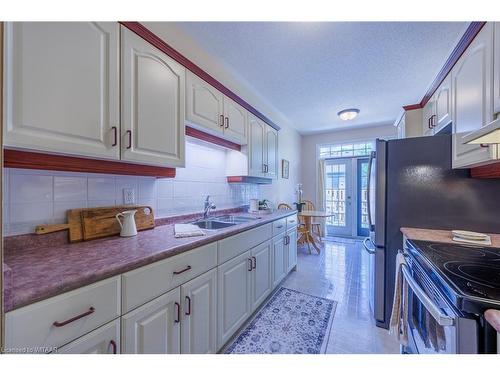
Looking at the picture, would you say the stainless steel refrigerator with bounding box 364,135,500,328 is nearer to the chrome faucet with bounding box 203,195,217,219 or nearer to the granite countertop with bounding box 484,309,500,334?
the granite countertop with bounding box 484,309,500,334

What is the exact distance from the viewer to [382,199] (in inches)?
71.5

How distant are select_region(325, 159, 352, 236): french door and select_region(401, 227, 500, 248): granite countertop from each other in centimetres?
319

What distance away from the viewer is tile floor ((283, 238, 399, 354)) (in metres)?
1.57

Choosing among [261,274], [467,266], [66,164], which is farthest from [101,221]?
[467,266]

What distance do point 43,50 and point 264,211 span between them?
2220mm

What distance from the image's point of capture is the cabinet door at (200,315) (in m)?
1.12

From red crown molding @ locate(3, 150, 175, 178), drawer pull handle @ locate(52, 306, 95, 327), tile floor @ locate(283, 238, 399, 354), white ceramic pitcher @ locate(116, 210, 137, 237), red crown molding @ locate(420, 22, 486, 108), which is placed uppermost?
red crown molding @ locate(420, 22, 486, 108)

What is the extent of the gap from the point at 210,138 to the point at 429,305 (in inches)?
73.1

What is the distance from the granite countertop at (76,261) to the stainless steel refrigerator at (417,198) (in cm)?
155

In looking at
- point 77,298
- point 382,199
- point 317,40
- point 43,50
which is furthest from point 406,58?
point 77,298

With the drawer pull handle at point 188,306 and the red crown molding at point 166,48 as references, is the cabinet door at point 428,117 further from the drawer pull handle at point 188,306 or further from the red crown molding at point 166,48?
the drawer pull handle at point 188,306

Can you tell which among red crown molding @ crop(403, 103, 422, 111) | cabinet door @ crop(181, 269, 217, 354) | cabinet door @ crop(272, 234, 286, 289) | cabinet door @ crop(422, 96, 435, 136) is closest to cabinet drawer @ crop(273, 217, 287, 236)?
cabinet door @ crop(272, 234, 286, 289)

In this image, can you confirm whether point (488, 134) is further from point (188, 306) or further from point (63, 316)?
point (63, 316)
